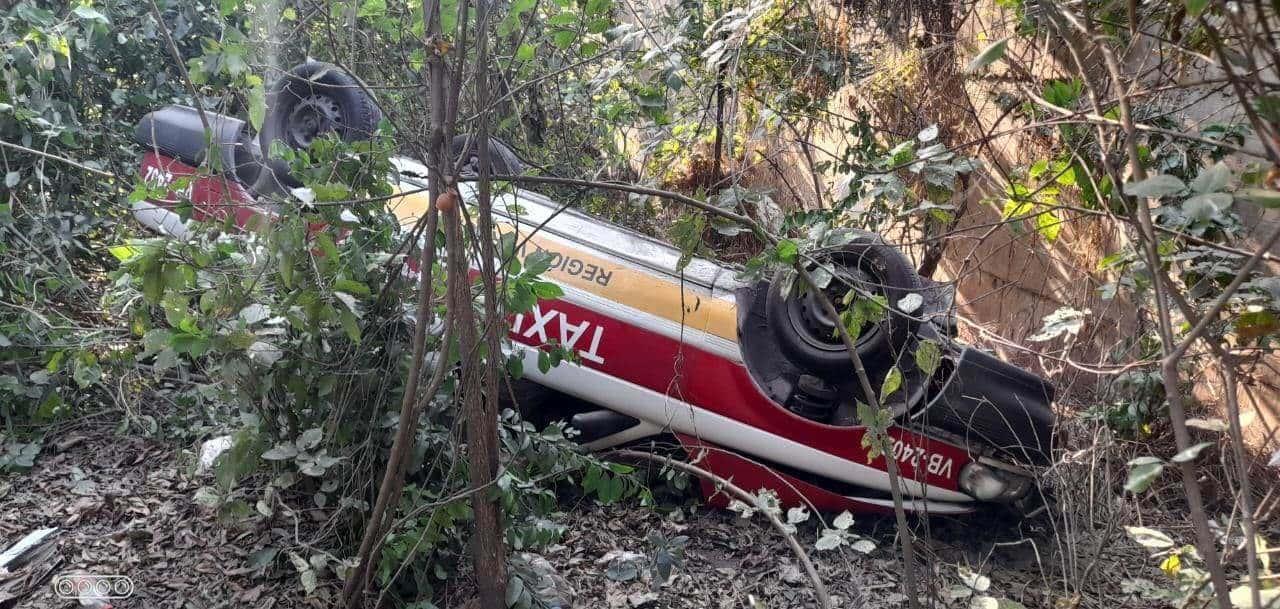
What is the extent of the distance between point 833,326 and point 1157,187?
1959mm

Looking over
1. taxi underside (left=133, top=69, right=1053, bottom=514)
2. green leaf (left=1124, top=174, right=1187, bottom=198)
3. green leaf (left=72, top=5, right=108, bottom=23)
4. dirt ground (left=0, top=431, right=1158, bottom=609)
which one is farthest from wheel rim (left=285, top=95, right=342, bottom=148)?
green leaf (left=1124, top=174, right=1187, bottom=198)

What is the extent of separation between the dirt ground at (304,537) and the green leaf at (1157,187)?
119 cm

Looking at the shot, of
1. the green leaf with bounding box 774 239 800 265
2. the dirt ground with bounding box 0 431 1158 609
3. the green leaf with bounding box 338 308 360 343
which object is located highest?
the green leaf with bounding box 774 239 800 265

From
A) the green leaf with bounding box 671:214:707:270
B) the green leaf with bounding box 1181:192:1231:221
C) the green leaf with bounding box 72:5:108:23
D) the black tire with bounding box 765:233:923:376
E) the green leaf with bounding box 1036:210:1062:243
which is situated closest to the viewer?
the green leaf with bounding box 1181:192:1231:221

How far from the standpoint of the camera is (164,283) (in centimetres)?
200

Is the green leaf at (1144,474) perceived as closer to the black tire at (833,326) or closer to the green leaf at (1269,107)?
the green leaf at (1269,107)

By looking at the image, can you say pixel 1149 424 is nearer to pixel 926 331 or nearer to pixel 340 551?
pixel 926 331

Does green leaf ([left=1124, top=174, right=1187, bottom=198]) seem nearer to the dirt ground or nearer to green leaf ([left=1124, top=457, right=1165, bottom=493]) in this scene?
green leaf ([left=1124, top=457, right=1165, bottom=493])

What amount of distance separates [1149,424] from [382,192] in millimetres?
2923

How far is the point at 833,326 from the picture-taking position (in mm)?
3189

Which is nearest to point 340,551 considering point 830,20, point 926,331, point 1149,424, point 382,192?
point 382,192

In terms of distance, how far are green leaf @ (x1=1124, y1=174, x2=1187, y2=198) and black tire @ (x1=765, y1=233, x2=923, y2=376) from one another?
1.66m

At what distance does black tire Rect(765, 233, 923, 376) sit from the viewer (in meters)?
3.05

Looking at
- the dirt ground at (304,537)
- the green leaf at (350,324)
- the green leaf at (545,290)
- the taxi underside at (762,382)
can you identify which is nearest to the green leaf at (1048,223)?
the taxi underside at (762,382)
